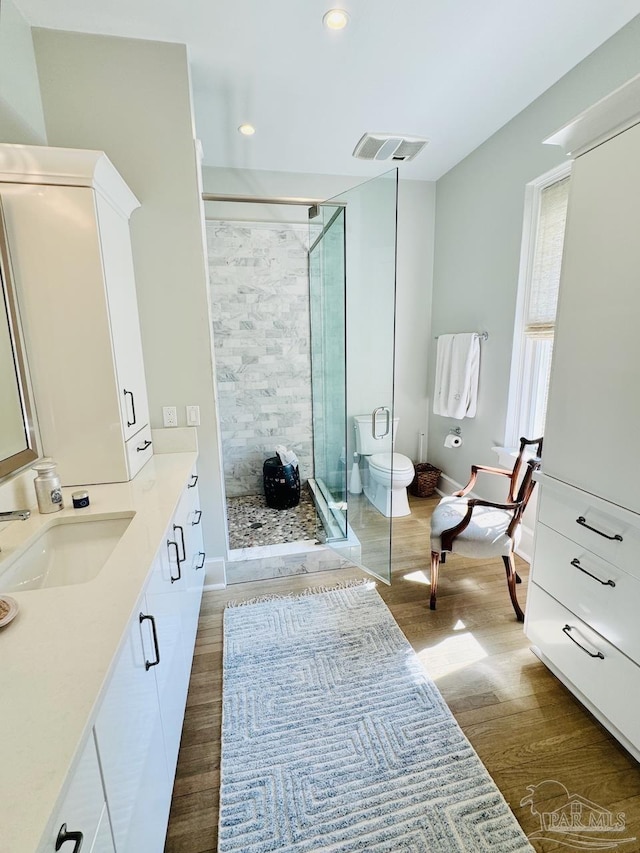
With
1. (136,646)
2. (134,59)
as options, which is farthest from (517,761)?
(134,59)

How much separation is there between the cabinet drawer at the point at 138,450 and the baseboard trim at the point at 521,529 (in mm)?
2064

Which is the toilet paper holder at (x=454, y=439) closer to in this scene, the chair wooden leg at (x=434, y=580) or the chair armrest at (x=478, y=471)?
the chair armrest at (x=478, y=471)

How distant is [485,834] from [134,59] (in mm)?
3328

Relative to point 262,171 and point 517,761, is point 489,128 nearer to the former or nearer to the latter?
point 262,171

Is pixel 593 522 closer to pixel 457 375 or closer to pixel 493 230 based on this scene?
pixel 457 375

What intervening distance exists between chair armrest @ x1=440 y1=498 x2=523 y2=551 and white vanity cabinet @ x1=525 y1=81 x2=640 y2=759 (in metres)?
0.36

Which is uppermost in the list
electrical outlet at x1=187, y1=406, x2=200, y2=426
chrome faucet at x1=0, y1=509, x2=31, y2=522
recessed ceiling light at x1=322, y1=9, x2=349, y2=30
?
recessed ceiling light at x1=322, y1=9, x2=349, y2=30

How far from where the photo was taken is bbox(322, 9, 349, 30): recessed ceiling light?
1624 mm

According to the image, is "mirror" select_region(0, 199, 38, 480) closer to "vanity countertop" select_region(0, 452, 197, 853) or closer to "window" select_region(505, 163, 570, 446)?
"vanity countertop" select_region(0, 452, 197, 853)

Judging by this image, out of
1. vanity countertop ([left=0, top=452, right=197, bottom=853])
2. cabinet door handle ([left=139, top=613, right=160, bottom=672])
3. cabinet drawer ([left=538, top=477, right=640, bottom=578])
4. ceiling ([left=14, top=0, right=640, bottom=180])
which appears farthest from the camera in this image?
ceiling ([left=14, top=0, right=640, bottom=180])

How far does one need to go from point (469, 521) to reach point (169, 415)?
1743 mm

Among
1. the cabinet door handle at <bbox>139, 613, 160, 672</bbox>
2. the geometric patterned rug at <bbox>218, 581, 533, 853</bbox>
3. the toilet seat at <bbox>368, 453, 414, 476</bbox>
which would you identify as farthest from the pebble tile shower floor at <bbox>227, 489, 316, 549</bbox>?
the cabinet door handle at <bbox>139, 613, 160, 672</bbox>

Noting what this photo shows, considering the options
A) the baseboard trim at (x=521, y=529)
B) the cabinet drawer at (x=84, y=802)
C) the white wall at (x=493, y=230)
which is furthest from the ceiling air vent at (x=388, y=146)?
the cabinet drawer at (x=84, y=802)

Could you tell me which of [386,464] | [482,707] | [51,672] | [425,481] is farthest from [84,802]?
[425,481]
